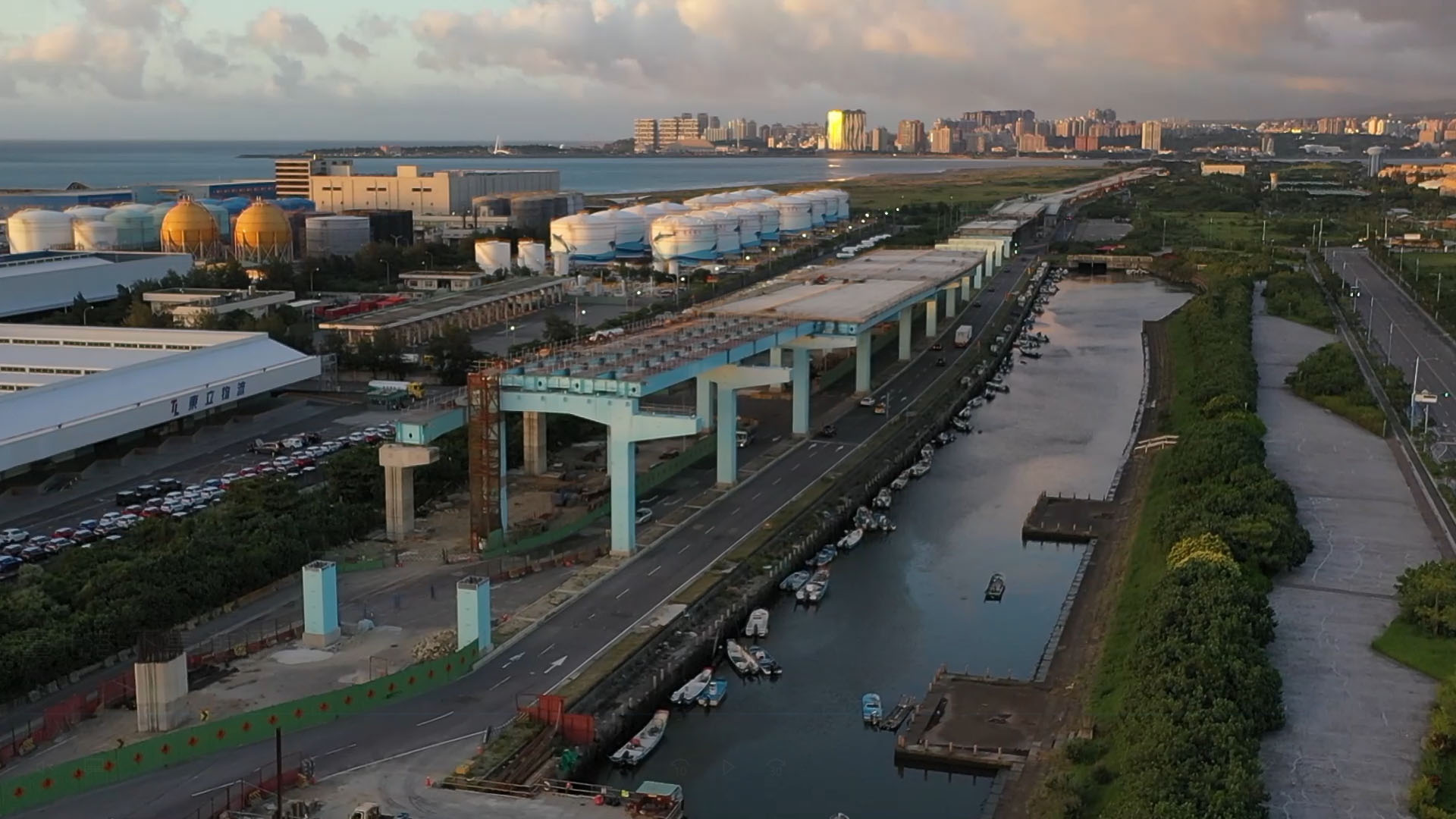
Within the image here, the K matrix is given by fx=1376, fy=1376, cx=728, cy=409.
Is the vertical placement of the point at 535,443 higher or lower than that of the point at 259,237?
lower

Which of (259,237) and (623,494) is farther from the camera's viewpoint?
(259,237)

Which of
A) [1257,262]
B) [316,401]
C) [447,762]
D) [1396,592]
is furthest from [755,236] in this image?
[447,762]

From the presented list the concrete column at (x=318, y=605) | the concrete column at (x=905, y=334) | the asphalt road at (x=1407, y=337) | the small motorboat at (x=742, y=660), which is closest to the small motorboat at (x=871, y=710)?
the small motorboat at (x=742, y=660)

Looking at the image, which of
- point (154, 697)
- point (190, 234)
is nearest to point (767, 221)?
point (190, 234)

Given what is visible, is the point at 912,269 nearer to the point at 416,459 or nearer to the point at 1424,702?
the point at 416,459

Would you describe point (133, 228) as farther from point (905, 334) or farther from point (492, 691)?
point (492, 691)

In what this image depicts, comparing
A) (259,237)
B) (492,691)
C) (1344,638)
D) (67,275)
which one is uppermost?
(259,237)

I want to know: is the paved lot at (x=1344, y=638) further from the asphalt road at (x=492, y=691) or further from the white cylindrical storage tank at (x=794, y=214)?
the white cylindrical storage tank at (x=794, y=214)
